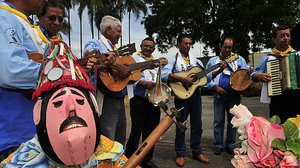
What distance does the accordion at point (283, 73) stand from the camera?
3.96 m

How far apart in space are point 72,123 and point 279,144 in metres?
0.80

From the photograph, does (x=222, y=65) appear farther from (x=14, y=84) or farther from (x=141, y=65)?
(x=14, y=84)

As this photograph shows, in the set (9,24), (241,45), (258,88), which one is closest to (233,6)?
(241,45)

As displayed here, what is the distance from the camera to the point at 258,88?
5426mm

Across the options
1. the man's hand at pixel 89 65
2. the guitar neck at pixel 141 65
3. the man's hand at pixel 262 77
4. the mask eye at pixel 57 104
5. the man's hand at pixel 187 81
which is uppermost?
the guitar neck at pixel 141 65

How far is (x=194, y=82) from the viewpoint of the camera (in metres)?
5.26

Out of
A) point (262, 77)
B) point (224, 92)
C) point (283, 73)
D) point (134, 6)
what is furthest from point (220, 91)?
point (134, 6)

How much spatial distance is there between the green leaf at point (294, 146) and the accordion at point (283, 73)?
2766mm

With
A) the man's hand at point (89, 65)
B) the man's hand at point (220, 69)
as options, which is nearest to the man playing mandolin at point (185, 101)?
the man's hand at point (220, 69)

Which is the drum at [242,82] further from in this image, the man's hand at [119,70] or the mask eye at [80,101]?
the mask eye at [80,101]

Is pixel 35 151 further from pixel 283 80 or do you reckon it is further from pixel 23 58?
pixel 283 80

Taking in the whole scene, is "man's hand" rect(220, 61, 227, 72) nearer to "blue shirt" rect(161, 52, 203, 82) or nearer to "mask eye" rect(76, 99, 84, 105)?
"blue shirt" rect(161, 52, 203, 82)

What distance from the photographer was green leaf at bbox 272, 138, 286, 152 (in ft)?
4.57

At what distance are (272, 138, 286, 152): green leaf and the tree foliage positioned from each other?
74.3 ft
